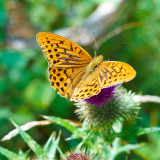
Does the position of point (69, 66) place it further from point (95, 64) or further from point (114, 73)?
point (114, 73)

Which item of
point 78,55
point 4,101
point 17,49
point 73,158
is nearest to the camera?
point 73,158

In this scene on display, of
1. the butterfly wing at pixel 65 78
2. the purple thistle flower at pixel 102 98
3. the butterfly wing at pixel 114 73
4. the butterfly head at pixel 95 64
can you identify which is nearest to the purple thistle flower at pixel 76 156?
the butterfly wing at pixel 114 73

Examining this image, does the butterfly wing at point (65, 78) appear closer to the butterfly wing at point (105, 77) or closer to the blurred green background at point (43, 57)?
the butterfly wing at point (105, 77)

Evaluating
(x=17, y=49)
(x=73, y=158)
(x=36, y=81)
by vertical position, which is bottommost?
(x=73, y=158)

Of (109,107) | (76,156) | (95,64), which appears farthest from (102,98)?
(76,156)

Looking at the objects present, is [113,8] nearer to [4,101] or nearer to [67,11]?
[67,11]

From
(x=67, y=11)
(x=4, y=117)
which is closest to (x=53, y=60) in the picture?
(x=4, y=117)
